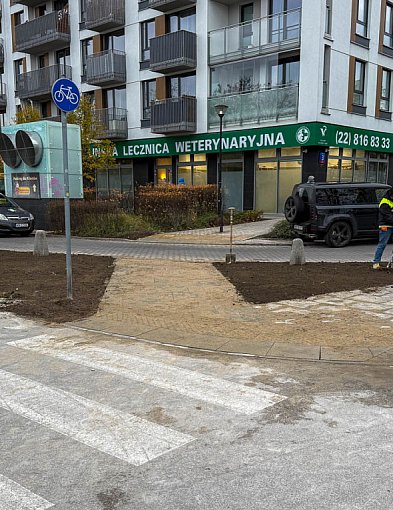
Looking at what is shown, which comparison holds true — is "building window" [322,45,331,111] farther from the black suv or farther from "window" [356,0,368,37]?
the black suv

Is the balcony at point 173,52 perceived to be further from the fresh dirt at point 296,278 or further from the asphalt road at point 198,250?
the fresh dirt at point 296,278

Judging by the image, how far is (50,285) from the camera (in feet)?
31.2

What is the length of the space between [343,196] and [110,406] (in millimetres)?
12961

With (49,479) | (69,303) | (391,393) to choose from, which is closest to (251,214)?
(69,303)

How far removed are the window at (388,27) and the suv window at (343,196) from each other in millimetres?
14327

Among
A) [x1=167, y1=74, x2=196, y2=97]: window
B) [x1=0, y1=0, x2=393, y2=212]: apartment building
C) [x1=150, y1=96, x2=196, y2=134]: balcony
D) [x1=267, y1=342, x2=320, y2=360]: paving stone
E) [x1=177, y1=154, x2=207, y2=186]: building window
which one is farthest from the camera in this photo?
[x1=177, y1=154, x2=207, y2=186]: building window

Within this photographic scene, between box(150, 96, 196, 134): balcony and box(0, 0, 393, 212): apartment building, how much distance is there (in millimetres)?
73

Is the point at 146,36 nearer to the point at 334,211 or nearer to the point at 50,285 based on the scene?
the point at 334,211

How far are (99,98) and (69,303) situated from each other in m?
26.8

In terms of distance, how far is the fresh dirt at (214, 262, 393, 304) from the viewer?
28.4 feet

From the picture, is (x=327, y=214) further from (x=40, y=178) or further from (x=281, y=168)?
(x=40, y=178)

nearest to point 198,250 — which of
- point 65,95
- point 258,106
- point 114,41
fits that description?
point 65,95

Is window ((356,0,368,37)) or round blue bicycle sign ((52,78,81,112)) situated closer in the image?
round blue bicycle sign ((52,78,81,112))

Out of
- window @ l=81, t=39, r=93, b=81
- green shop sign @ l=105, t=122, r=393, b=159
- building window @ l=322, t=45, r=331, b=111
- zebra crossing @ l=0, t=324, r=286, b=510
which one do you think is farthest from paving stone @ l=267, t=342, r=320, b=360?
window @ l=81, t=39, r=93, b=81
